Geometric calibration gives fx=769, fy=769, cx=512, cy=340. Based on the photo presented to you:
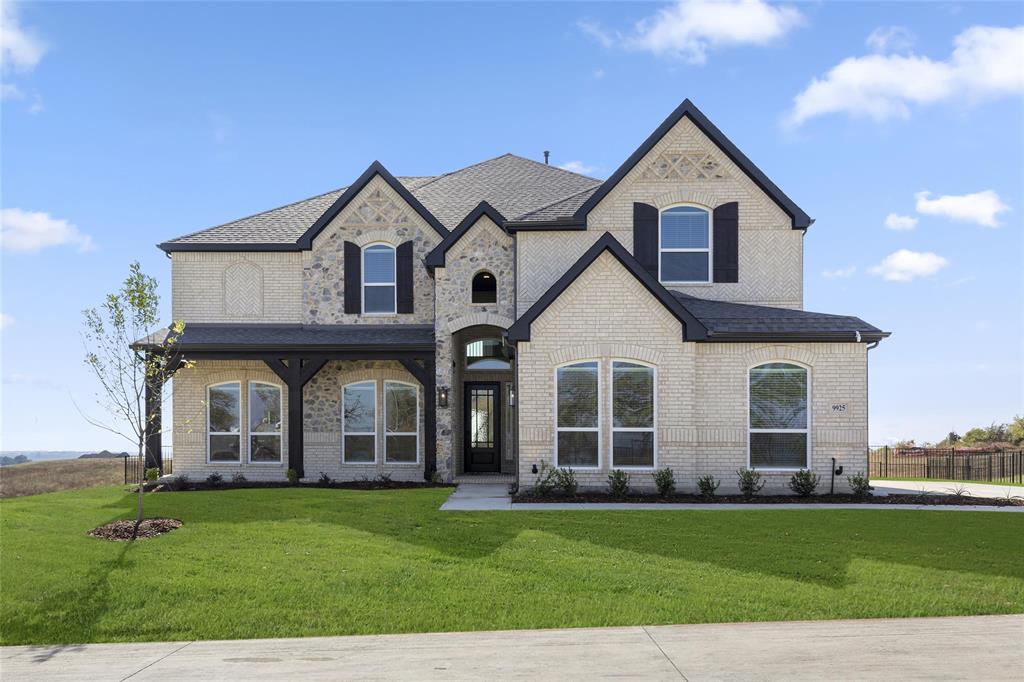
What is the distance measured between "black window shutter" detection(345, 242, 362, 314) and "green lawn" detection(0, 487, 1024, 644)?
27.3 feet

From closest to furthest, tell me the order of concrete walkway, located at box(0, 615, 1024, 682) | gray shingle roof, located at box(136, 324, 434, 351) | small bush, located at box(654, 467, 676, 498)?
concrete walkway, located at box(0, 615, 1024, 682) → small bush, located at box(654, 467, 676, 498) → gray shingle roof, located at box(136, 324, 434, 351)

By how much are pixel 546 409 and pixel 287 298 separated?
884 centimetres

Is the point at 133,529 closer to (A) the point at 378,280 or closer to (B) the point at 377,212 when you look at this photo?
(A) the point at 378,280

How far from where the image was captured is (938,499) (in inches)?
643

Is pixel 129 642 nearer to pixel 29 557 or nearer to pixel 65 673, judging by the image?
pixel 65 673

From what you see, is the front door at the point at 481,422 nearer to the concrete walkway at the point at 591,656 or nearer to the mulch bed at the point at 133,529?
the mulch bed at the point at 133,529

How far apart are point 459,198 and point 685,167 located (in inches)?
296

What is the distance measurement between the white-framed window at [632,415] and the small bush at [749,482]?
194 cm

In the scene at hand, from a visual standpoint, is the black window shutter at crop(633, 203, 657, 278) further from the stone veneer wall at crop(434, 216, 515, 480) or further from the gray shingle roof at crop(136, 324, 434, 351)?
the gray shingle roof at crop(136, 324, 434, 351)

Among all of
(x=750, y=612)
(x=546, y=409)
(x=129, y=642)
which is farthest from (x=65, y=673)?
(x=546, y=409)

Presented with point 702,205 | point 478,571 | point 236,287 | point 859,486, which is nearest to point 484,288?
point 702,205

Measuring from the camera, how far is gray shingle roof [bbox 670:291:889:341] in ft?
54.0

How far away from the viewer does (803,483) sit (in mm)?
16453

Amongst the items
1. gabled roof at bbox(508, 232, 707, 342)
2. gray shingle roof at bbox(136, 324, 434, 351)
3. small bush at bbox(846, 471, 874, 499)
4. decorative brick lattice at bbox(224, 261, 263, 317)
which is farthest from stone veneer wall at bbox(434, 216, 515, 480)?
small bush at bbox(846, 471, 874, 499)
